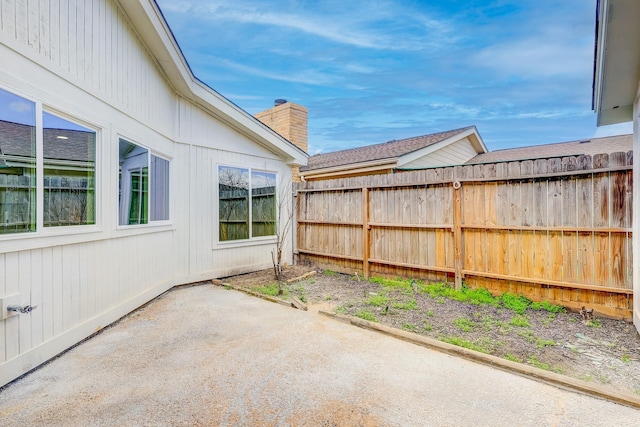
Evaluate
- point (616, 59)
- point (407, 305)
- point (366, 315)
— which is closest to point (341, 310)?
point (366, 315)

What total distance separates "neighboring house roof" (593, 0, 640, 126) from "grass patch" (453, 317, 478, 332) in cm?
306

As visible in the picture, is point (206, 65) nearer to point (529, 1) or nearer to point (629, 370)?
point (529, 1)

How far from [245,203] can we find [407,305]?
3.90 meters

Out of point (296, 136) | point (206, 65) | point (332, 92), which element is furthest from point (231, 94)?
point (296, 136)

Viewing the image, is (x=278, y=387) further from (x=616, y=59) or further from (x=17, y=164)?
(x=616, y=59)

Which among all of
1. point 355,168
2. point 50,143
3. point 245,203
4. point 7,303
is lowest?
point 7,303

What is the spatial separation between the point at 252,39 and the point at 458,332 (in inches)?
482

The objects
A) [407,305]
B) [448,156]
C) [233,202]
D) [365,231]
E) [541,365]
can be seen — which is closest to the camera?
[541,365]

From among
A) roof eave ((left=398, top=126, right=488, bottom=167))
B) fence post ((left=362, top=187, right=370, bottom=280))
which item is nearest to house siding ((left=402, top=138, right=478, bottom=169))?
roof eave ((left=398, top=126, right=488, bottom=167))

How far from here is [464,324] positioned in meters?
3.67

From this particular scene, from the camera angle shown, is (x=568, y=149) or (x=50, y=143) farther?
(x=568, y=149)

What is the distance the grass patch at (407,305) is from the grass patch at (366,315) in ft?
1.61

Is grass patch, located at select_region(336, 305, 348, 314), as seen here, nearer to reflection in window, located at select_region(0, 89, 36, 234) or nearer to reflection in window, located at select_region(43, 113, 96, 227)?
reflection in window, located at select_region(43, 113, 96, 227)

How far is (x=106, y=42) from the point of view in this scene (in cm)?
371
